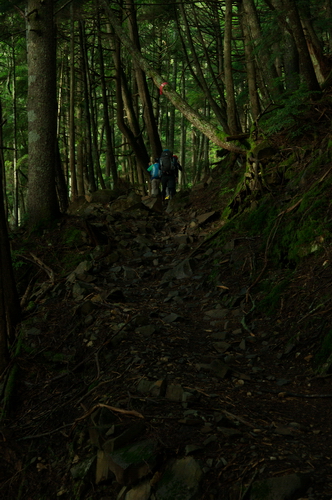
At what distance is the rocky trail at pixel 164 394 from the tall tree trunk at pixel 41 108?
73.7 inches

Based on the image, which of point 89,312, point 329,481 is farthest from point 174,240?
point 329,481

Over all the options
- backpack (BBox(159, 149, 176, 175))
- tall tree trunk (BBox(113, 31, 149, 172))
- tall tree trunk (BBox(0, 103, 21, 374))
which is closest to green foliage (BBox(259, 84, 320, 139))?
tall tree trunk (BBox(0, 103, 21, 374))

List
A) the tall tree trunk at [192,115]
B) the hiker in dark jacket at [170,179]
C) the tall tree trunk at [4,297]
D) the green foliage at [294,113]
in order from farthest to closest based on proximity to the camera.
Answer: the hiker in dark jacket at [170,179] → the tall tree trunk at [192,115] → the green foliage at [294,113] → the tall tree trunk at [4,297]

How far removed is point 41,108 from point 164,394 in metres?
7.08

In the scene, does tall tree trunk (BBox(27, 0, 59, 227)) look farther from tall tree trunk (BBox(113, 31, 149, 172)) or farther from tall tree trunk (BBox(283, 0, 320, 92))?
tall tree trunk (BBox(113, 31, 149, 172))

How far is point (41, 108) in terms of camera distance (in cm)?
869

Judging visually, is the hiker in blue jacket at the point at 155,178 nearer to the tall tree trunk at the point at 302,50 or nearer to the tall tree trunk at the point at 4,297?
the tall tree trunk at the point at 302,50

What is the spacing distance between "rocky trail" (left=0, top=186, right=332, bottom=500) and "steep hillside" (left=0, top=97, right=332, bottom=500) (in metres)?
0.01

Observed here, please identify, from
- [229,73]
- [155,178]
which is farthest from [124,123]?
[229,73]

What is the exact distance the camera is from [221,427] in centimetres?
299

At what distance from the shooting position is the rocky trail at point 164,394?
266cm

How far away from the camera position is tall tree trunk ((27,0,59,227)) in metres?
8.62

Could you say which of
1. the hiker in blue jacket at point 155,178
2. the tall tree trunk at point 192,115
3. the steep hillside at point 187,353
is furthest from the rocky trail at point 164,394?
the hiker in blue jacket at point 155,178

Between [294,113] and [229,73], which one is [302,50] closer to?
[294,113]
